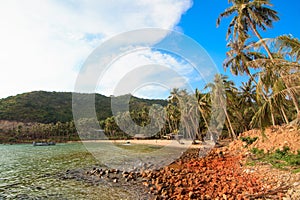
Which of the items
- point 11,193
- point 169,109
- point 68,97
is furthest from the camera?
point 68,97

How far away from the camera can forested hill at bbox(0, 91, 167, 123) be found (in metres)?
77.6

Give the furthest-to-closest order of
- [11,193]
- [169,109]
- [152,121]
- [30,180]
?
1. [152,121]
2. [169,109]
3. [30,180]
4. [11,193]

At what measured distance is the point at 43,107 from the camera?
90.2 m

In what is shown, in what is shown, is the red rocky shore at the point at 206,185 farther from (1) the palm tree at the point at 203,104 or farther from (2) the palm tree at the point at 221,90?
(1) the palm tree at the point at 203,104

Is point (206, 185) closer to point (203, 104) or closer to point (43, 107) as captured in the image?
point (203, 104)

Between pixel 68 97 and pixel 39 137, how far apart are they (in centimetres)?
3278

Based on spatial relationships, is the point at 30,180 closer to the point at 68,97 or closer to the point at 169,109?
the point at 169,109

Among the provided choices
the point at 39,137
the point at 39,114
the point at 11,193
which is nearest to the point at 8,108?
the point at 39,114

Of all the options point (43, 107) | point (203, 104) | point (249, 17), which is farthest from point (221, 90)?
point (43, 107)

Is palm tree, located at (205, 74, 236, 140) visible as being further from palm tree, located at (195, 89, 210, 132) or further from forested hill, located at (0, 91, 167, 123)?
forested hill, located at (0, 91, 167, 123)

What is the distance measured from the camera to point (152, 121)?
63625mm

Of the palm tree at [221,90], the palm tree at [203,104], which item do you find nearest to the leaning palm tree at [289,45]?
the palm tree at [221,90]

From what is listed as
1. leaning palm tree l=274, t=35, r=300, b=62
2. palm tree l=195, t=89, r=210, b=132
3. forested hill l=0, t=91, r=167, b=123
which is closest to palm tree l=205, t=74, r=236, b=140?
palm tree l=195, t=89, r=210, b=132

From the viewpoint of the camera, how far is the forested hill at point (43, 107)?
77562mm
